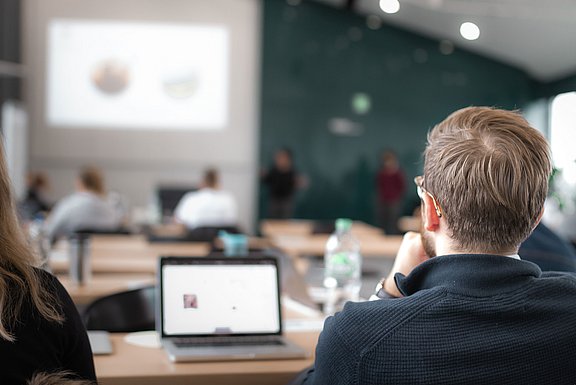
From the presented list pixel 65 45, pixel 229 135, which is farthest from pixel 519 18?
pixel 65 45

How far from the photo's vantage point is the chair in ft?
8.63

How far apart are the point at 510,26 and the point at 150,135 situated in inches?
224

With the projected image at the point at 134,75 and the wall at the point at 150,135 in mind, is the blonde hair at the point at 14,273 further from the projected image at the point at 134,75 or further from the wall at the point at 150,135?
the wall at the point at 150,135

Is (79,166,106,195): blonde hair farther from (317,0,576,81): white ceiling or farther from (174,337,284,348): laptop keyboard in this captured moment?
(174,337,284,348): laptop keyboard

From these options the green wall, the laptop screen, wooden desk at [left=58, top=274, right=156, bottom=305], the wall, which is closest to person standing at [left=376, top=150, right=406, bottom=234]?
the green wall

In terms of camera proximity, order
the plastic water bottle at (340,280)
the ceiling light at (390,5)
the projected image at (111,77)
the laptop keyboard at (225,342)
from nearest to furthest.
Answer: the laptop keyboard at (225,342), the plastic water bottle at (340,280), the ceiling light at (390,5), the projected image at (111,77)

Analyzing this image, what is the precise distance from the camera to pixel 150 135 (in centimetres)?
1275

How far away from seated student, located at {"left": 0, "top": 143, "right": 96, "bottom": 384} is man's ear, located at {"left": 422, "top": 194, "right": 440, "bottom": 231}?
73 cm

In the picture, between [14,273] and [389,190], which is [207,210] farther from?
[14,273]

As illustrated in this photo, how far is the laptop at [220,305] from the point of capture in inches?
91.6

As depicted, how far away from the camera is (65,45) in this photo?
40.9 feet

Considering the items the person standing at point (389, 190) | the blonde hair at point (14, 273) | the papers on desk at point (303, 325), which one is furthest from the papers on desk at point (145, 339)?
the person standing at point (389, 190)

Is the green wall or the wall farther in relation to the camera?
the green wall

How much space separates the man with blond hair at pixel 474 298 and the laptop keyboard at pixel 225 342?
0.75m
